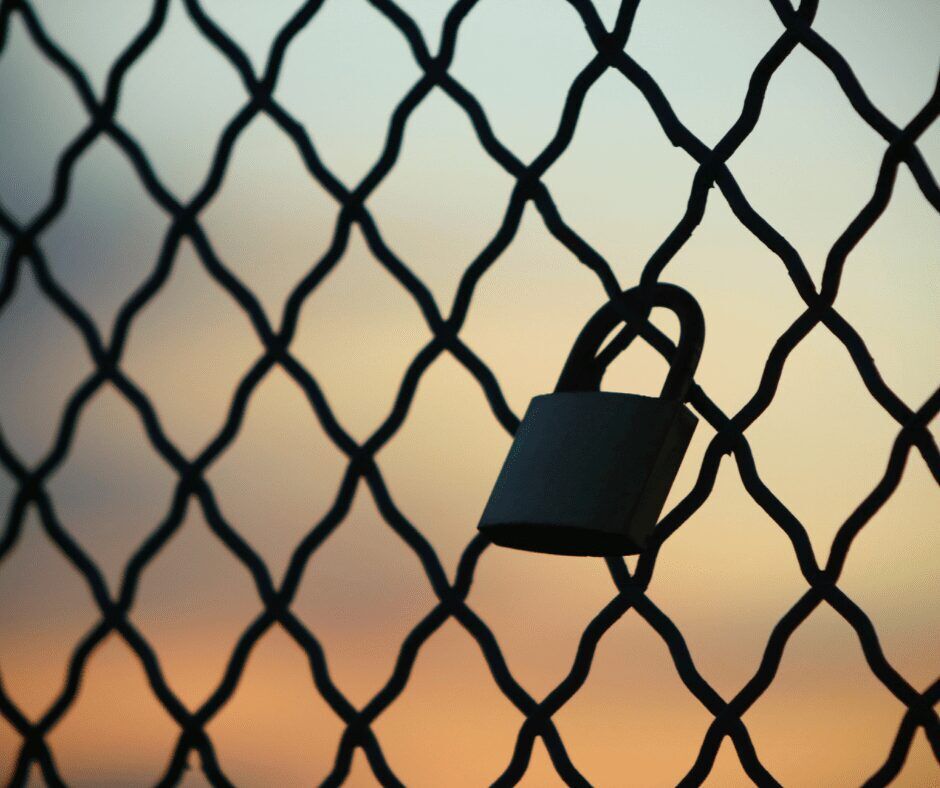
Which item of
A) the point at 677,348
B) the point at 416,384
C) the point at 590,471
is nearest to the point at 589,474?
the point at 590,471

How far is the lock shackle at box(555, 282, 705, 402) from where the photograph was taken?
96 centimetres

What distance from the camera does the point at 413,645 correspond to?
47.1 inches

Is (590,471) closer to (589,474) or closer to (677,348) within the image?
(589,474)

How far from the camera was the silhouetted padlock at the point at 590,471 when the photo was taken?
0.86 metres

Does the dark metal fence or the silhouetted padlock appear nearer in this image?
the silhouetted padlock

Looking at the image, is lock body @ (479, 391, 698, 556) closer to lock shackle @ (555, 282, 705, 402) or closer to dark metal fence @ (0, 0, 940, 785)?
lock shackle @ (555, 282, 705, 402)

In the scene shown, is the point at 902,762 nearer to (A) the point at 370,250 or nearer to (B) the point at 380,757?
(B) the point at 380,757

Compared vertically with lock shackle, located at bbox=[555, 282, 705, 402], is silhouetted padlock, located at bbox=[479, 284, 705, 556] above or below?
below

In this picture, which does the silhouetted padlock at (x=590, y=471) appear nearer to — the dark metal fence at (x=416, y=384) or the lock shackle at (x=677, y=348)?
the lock shackle at (x=677, y=348)

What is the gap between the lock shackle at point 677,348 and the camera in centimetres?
96

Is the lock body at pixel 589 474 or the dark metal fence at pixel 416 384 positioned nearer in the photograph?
the lock body at pixel 589 474

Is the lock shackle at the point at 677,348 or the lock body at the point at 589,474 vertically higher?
the lock shackle at the point at 677,348

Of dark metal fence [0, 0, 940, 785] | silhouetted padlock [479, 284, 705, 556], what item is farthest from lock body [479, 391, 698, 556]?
dark metal fence [0, 0, 940, 785]

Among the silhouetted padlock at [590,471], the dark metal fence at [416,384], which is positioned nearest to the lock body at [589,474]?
the silhouetted padlock at [590,471]
